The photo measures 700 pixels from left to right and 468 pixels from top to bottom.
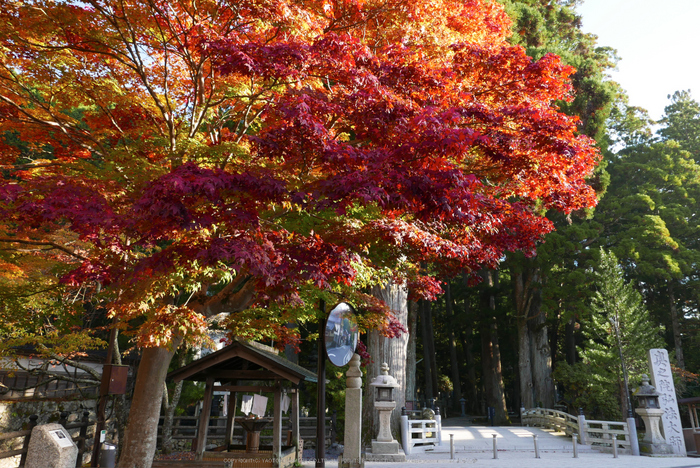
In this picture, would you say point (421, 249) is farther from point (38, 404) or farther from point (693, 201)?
point (693, 201)

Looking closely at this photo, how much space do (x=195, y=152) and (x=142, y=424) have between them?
500 centimetres

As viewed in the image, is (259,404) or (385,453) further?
(259,404)

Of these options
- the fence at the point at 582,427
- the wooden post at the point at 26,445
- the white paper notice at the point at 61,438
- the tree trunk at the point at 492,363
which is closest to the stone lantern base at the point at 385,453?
the fence at the point at 582,427

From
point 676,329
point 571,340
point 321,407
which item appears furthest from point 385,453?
point 571,340

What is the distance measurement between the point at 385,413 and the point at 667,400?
31.2 ft

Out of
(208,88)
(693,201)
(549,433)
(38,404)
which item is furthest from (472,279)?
(693,201)

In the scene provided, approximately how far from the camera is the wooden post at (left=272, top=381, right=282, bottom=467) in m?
9.51

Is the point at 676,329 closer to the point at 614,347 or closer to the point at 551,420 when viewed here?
the point at 614,347

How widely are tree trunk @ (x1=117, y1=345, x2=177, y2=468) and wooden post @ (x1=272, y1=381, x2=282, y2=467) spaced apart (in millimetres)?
2450

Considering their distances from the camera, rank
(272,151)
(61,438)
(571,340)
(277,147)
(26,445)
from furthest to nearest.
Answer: (571,340) → (26,445) → (61,438) → (272,151) → (277,147)

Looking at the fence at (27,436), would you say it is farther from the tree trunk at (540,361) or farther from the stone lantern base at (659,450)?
the tree trunk at (540,361)

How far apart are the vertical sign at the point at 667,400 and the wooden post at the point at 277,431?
40.1 ft

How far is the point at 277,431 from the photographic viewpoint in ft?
32.1

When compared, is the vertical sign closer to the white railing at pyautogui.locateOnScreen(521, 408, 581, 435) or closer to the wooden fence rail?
the white railing at pyautogui.locateOnScreen(521, 408, 581, 435)
